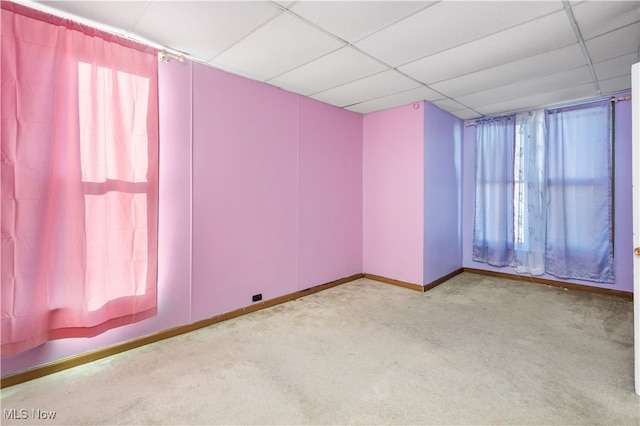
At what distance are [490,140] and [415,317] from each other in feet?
9.85

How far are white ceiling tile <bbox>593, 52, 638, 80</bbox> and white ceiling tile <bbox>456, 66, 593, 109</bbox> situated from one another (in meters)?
0.08

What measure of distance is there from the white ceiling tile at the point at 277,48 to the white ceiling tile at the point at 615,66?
7.87 feet

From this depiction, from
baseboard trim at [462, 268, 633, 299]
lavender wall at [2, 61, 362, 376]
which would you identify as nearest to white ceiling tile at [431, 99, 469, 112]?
lavender wall at [2, 61, 362, 376]

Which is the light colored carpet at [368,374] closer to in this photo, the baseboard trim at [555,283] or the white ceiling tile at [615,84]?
the baseboard trim at [555,283]

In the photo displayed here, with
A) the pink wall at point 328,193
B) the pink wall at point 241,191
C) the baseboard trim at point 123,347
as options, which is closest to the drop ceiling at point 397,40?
the pink wall at point 241,191

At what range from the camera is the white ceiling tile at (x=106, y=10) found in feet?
6.18

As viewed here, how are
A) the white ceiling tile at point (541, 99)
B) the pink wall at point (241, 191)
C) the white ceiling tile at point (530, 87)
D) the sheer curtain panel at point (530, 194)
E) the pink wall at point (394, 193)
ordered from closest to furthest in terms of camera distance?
the pink wall at point (241, 191)
the white ceiling tile at point (530, 87)
the white ceiling tile at point (541, 99)
the pink wall at point (394, 193)
the sheer curtain panel at point (530, 194)

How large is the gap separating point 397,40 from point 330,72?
78 cm

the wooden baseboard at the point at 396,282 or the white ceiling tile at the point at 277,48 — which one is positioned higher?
the white ceiling tile at the point at 277,48

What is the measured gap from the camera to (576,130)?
388 cm

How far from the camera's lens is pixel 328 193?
405 cm

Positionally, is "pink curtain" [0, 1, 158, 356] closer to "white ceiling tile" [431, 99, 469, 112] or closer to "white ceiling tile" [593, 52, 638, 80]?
"white ceiling tile" [431, 99, 469, 112]

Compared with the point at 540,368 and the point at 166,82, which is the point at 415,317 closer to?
the point at 540,368

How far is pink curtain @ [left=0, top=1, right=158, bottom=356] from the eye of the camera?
1.86 meters
